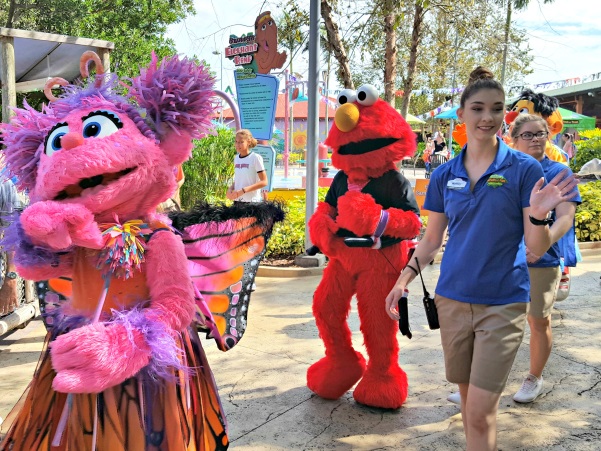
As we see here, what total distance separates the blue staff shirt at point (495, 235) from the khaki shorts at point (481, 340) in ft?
0.15

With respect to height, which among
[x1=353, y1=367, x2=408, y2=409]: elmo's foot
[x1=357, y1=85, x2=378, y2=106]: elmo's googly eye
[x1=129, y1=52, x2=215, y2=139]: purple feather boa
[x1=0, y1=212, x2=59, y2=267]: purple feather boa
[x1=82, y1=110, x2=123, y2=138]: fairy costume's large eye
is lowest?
[x1=353, y1=367, x2=408, y2=409]: elmo's foot

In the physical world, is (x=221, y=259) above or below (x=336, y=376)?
above

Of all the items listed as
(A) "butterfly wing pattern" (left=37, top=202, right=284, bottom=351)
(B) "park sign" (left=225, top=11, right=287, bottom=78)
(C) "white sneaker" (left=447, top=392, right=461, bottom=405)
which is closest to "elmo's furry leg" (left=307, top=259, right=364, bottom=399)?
(C) "white sneaker" (left=447, top=392, right=461, bottom=405)

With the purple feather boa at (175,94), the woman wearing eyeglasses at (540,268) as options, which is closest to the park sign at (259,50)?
the woman wearing eyeglasses at (540,268)

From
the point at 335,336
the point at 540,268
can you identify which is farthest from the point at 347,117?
the point at 540,268

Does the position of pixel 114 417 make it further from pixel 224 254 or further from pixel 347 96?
pixel 347 96

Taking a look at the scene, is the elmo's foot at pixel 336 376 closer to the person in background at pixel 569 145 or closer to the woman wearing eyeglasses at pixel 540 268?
the woman wearing eyeglasses at pixel 540 268

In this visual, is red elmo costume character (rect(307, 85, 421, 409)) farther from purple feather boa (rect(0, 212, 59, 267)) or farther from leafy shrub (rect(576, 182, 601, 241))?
leafy shrub (rect(576, 182, 601, 241))

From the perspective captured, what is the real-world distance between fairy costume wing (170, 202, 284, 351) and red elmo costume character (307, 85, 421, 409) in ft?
3.44

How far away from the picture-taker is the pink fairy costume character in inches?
74.9

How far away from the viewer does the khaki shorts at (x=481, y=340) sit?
7.56 ft

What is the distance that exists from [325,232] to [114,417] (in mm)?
1918

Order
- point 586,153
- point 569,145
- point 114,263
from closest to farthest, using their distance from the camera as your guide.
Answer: point 114,263, point 569,145, point 586,153

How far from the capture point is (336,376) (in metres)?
3.56
